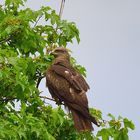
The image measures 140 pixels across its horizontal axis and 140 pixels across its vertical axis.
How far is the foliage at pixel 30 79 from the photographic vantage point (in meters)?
11.8

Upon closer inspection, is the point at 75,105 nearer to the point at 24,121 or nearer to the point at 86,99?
the point at 86,99

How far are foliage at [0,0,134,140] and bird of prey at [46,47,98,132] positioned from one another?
7.6 inches

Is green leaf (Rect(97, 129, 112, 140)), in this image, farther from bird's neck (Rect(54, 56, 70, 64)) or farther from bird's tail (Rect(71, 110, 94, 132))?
bird's neck (Rect(54, 56, 70, 64))

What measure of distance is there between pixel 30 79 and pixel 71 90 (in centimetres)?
85

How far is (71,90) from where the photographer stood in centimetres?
1302

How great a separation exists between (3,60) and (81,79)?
173 cm

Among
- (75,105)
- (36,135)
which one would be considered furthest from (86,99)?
(36,135)

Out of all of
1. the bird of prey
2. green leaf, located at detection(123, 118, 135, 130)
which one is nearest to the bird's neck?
the bird of prey

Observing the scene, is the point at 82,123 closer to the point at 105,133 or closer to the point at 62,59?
the point at 105,133

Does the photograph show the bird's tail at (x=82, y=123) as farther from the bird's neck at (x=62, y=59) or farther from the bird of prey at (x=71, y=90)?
the bird's neck at (x=62, y=59)

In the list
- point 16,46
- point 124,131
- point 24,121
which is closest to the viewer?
point 24,121

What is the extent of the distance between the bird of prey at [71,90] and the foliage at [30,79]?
0.64ft

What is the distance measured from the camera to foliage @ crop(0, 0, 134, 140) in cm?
1179

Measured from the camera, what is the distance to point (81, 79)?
42.7 ft
